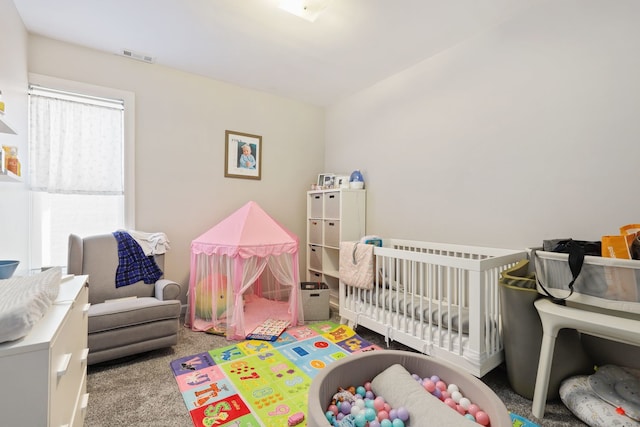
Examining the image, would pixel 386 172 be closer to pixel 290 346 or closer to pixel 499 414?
pixel 290 346

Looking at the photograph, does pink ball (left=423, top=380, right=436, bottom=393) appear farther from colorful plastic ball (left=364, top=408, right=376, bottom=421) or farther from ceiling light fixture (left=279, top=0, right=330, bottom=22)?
ceiling light fixture (left=279, top=0, right=330, bottom=22)

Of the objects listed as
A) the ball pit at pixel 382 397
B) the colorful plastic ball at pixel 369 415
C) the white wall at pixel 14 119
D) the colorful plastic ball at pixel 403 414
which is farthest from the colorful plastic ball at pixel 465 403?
the white wall at pixel 14 119

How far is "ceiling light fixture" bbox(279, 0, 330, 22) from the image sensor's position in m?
2.19

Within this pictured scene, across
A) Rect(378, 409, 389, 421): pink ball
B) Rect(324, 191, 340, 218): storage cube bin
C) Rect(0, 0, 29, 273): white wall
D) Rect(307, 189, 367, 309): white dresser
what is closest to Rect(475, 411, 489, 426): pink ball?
Rect(378, 409, 389, 421): pink ball

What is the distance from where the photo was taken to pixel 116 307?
2.32 meters

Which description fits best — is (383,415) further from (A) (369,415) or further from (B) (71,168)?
(B) (71,168)

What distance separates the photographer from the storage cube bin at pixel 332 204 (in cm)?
360

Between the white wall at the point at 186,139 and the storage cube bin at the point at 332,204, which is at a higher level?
the white wall at the point at 186,139

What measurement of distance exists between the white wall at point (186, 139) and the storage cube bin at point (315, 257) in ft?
1.54

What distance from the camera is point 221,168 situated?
365cm

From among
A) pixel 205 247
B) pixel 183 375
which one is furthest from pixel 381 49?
pixel 183 375

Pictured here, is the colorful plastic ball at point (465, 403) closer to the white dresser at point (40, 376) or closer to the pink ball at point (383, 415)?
the pink ball at point (383, 415)

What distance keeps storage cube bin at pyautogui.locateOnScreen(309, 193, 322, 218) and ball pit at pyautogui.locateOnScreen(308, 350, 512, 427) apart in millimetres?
2444

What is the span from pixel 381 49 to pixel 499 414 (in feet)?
9.56
